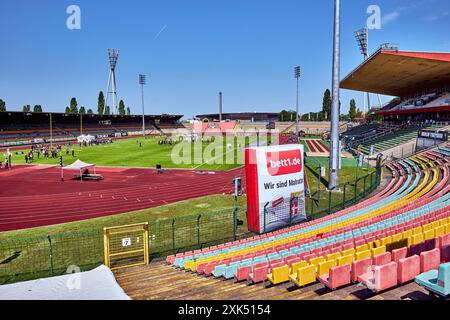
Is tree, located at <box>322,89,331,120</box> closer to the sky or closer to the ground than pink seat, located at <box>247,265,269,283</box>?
closer to the sky

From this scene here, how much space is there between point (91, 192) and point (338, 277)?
909 inches

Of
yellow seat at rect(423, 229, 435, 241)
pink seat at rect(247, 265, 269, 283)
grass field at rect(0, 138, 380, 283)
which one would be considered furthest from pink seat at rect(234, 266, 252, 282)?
grass field at rect(0, 138, 380, 283)

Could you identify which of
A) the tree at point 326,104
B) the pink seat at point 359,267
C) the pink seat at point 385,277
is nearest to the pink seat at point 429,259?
the pink seat at point 385,277

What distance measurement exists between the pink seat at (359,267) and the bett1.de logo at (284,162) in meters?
8.84

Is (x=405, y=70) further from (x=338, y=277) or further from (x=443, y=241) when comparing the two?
(x=338, y=277)

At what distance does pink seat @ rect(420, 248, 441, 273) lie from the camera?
476 cm

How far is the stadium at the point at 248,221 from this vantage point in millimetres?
5711

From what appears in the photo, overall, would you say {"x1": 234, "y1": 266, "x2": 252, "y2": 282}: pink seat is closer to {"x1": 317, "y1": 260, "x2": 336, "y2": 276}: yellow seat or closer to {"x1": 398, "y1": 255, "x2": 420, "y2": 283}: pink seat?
{"x1": 317, "y1": 260, "x2": 336, "y2": 276}: yellow seat

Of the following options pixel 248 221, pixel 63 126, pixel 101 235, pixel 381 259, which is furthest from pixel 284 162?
pixel 63 126

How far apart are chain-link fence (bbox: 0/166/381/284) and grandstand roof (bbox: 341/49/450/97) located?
21043 mm

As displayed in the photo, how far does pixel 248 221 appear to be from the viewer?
14523 millimetres

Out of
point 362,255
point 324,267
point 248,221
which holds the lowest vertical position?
point 248,221

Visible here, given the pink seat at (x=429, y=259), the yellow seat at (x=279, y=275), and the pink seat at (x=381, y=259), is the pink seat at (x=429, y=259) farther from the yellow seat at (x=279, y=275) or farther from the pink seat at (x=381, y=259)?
the yellow seat at (x=279, y=275)
